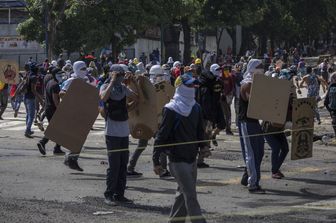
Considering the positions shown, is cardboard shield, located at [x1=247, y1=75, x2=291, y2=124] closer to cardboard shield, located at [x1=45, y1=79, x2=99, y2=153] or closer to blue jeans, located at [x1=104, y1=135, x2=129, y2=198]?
blue jeans, located at [x1=104, y1=135, x2=129, y2=198]

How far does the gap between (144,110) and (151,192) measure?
1.29 meters

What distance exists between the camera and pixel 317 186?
38.6ft

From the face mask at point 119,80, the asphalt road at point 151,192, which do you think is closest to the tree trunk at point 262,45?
the asphalt road at point 151,192

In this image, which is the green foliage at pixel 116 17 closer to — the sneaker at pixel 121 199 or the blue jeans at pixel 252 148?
the blue jeans at pixel 252 148

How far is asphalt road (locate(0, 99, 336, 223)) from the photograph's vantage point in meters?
9.29

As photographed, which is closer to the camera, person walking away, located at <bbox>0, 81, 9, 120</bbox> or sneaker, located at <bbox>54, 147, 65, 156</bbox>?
sneaker, located at <bbox>54, 147, 65, 156</bbox>

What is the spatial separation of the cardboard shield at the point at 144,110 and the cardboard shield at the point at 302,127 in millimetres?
2219

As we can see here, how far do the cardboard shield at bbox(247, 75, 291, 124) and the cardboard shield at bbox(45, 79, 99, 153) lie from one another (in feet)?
7.33

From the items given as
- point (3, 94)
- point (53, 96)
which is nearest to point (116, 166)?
point (53, 96)

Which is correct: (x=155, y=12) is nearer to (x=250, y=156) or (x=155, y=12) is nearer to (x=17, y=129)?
(x=17, y=129)

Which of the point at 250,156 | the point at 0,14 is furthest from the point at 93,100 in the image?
the point at 0,14

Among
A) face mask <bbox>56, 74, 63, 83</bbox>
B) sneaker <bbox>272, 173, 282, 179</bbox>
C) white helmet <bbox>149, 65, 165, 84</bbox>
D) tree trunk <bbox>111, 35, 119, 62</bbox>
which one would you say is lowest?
sneaker <bbox>272, 173, 282, 179</bbox>

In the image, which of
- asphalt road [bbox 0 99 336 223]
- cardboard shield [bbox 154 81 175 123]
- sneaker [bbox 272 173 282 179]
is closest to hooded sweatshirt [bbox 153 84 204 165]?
asphalt road [bbox 0 99 336 223]

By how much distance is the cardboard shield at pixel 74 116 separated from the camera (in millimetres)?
10750
